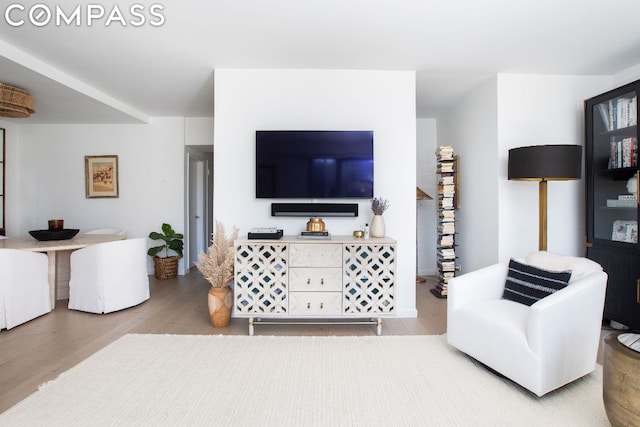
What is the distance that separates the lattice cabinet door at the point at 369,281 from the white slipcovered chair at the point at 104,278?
92.8 inches

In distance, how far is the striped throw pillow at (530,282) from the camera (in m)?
2.14

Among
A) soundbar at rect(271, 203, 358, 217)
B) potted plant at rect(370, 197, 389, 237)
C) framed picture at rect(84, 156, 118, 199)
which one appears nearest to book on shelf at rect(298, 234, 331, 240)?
soundbar at rect(271, 203, 358, 217)

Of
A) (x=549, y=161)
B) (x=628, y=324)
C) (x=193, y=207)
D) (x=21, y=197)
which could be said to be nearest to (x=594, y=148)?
(x=549, y=161)

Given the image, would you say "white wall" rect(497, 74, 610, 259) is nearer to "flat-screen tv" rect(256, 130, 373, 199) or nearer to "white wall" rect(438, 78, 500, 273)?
"white wall" rect(438, 78, 500, 273)

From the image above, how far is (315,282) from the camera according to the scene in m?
2.80

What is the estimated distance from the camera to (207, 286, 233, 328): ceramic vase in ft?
9.64

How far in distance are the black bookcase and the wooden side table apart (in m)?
1.69

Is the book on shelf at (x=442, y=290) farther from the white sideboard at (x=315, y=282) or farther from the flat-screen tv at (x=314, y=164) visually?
the flat-screen tv at (x=314, y=164)

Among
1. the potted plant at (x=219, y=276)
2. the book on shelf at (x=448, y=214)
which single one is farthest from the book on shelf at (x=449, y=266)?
the potted plant at (x=219, y=276)

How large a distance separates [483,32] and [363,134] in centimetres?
123

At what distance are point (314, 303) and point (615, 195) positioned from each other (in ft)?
9.48

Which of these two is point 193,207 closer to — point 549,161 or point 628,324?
point 549,161

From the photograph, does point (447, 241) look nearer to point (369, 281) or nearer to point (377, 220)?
point (377, 220)

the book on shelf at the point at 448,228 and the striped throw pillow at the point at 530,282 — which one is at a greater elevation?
the book on shelf at the point at 448,228
